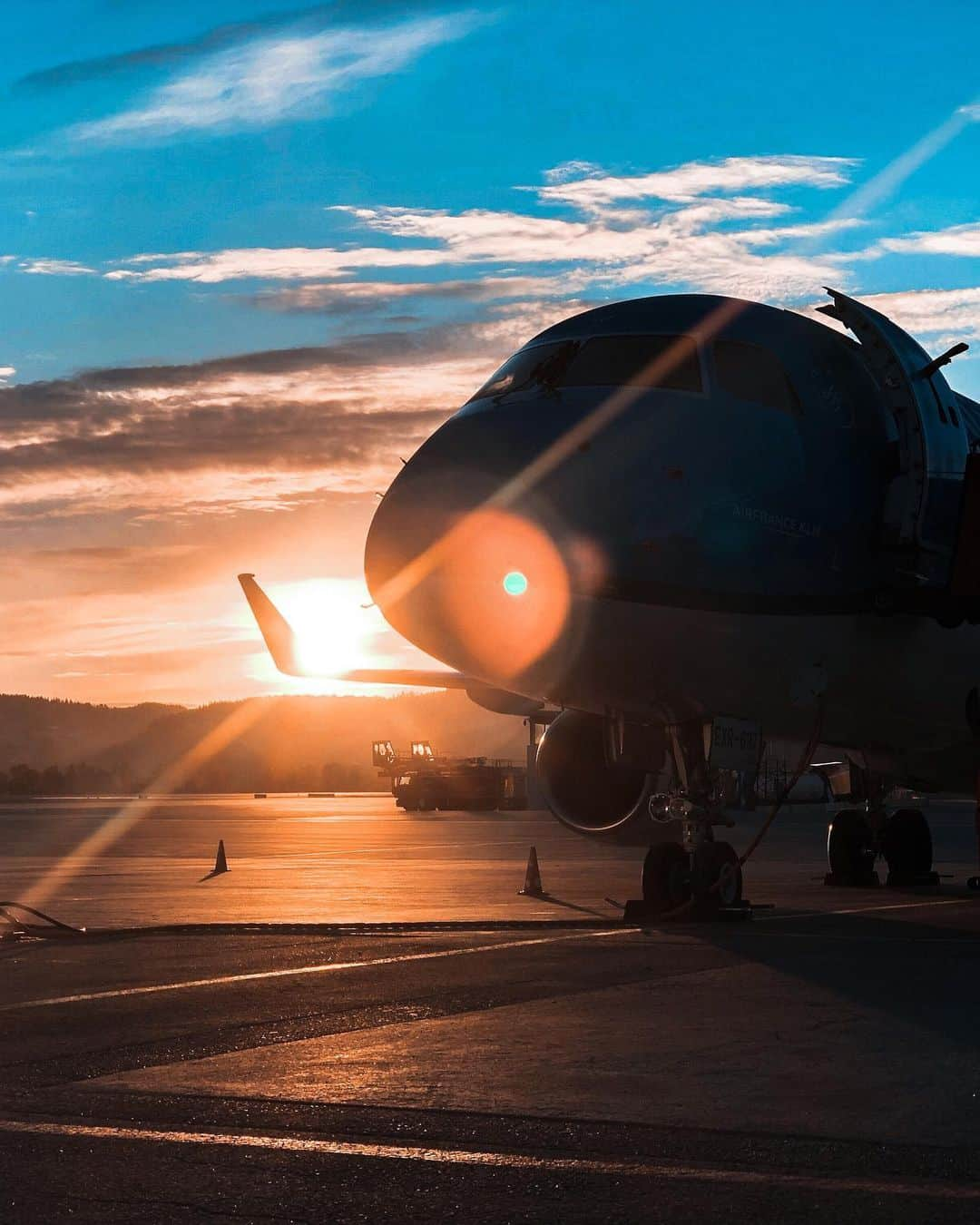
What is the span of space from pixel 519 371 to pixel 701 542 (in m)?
2.37

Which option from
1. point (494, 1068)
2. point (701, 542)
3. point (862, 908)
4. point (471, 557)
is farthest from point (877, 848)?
A: point (494, 1068)

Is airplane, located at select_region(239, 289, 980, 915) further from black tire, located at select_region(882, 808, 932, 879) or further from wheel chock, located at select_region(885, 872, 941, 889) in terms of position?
wheel chock, located at select_region(885, 872, 941, 889)

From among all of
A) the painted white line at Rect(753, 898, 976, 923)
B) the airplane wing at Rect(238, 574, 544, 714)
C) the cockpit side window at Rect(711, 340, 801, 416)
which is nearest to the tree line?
the airplane wing at Rect(238, 574, 544, 714)

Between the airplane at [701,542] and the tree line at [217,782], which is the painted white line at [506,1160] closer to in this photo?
the airplane at [701,542]

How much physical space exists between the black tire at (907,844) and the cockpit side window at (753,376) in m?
9.13

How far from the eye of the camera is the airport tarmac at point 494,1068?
564 cm

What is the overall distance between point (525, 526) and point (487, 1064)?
5399 mm

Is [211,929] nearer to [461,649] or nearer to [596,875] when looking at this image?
[461,649]

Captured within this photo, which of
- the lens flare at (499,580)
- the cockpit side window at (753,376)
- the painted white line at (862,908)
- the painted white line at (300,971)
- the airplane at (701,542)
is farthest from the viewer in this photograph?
the painted white line at (862,908)

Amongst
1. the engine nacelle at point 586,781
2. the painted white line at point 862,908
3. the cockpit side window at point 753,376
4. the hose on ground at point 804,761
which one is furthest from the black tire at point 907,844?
the cockpit side window at point 753,376

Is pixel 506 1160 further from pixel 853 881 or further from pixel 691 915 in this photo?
pixel 853 881

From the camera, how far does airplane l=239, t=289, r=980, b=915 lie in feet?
42.5

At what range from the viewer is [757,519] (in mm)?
13695

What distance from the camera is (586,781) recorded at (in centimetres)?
1839
